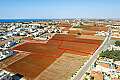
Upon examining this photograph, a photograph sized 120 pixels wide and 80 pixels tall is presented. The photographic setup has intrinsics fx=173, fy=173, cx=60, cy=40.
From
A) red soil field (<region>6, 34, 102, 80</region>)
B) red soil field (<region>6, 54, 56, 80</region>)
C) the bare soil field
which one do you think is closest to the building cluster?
red soil field (<region>6, 34, 102, 80</region>)

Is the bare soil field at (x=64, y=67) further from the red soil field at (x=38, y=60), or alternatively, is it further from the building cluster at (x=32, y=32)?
the building cluster at (x=32, y=32)

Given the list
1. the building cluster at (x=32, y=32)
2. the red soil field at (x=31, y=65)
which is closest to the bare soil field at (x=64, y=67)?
the red soil field at (x=31, y=65)

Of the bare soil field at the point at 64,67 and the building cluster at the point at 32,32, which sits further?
the building cluster at the point at 32,32

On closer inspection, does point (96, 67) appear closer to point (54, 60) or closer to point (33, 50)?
point (54, 60)

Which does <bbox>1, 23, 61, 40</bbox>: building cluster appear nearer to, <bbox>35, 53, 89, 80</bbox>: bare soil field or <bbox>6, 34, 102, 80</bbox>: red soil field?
<bbox>6, 34, 102, 80</bbox>: red soil field

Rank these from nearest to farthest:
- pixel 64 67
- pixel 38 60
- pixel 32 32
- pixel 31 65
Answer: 1. pixel 64 67
2. pixel 31 65
3. pixel 38 60
4. pixel 32 32

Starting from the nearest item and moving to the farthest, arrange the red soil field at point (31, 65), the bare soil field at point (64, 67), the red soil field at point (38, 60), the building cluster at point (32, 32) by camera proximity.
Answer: the bare soil field at point (64, 67)
the red soil field at point (31, 65)
the red soil field at point (38, 60)
the building cluster at point (32, 32)

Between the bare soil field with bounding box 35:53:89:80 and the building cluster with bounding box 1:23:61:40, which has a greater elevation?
the building cluster with bounding box 1:23:61:40

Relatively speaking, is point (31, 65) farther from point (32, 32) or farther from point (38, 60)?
point (32, 32)

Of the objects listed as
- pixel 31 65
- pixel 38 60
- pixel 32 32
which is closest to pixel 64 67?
pixel 31 65

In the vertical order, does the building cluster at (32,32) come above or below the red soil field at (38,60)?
above

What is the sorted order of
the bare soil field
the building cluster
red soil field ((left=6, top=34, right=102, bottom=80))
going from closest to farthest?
the bare soil field, red soil field ((left=6, top=34, right=102, bottom=80)), the building cluster
